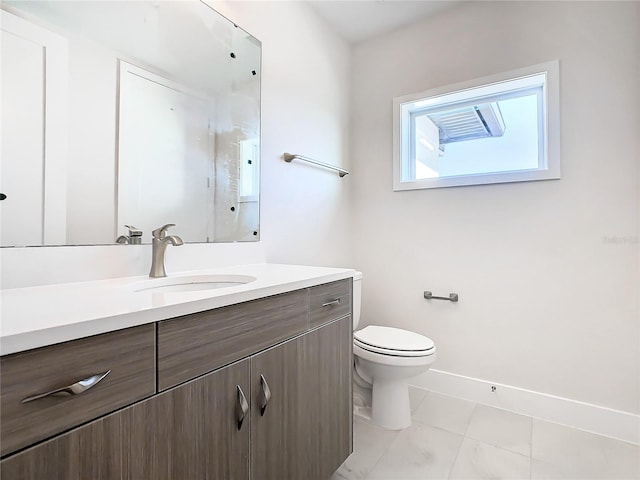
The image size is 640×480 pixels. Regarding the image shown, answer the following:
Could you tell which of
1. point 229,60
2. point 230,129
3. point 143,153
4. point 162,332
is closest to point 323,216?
point 230,129

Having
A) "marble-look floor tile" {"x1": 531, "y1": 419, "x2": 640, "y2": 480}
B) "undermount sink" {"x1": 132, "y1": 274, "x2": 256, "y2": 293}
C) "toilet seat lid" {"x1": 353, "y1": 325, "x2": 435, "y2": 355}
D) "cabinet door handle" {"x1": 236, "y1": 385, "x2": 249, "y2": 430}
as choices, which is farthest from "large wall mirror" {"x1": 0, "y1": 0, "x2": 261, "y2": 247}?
"marble-look floor tile" {"x1": 531, "y1": 419, "x2": 640, "y2": 480}

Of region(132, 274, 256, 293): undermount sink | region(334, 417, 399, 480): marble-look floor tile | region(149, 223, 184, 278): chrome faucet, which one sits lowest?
region(334, 417, 399, 480): marble-look floor tile

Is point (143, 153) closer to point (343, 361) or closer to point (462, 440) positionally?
point (343, 361)

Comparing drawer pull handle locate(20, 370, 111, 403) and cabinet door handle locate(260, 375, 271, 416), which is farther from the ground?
drawer pull handle locate(20, 370, 111, 403)

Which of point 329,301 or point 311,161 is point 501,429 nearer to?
point 329,301

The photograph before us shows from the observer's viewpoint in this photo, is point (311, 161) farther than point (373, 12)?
No

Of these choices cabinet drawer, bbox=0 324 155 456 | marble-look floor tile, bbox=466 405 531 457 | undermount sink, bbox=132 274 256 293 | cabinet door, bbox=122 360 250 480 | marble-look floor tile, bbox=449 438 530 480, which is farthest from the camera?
marble-look floor tile, bbox=466 405 531 457

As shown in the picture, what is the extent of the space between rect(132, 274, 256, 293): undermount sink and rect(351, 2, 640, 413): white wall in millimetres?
1356

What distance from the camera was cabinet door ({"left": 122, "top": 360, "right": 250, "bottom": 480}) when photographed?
0.65 metres

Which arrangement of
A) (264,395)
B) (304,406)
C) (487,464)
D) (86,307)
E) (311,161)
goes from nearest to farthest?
(86,307) < (264,395) < (304,406) < (487,464) < (311,161)

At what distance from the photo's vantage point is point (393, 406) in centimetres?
176

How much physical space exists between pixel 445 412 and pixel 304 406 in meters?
1.21

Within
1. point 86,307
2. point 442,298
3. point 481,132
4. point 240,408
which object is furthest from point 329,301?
point 481,132

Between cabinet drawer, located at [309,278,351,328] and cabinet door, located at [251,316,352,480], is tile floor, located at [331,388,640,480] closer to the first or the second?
cabinet door, located at [251,316,352,480]
